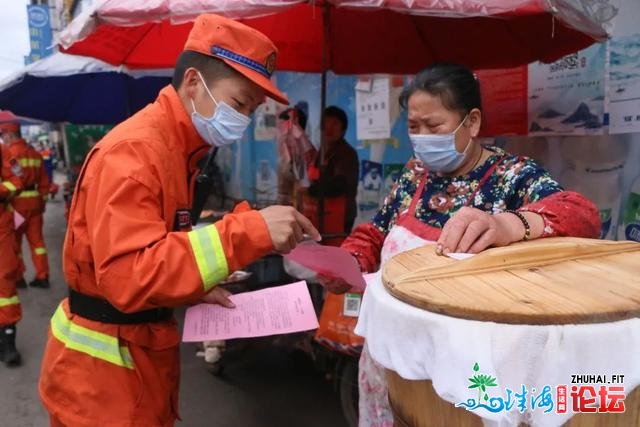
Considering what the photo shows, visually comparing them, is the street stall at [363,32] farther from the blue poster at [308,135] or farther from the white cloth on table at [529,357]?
the white cloth on table at [529,357]

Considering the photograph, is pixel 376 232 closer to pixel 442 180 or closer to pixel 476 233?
pixel 442 180

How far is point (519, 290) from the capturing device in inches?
40.9

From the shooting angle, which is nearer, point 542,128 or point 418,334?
point 418,334

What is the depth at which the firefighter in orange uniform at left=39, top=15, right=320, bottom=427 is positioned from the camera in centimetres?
134

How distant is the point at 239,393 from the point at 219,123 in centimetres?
279

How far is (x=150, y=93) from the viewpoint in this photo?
5.73 meters

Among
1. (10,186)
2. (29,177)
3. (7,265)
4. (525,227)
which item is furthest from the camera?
(29,177)

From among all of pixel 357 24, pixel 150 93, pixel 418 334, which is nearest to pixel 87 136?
pixel 150 93

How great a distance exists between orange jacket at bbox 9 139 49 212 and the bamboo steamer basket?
633 centimetres

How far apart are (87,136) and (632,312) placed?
11919 millimetres

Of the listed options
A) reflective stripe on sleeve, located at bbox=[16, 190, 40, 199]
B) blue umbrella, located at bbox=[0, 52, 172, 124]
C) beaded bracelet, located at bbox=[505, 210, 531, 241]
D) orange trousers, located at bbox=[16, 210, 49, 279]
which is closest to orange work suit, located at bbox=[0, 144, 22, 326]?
blue umbrella, located at bbox=[0, 52, 172, 124]

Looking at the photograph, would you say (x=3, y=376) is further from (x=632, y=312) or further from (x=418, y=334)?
(x=632, y=312)

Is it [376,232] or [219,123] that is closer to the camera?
[219,123]

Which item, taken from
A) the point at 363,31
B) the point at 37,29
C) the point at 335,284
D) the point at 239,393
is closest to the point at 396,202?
the point at 335,284
